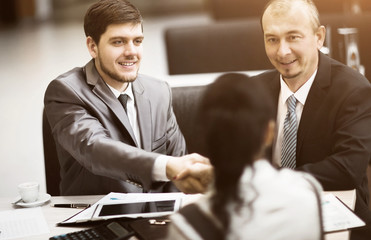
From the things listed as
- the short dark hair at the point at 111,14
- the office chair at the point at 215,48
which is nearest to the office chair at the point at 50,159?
the short dark hair at the point at 111,14

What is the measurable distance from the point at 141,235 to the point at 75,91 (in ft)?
2.55

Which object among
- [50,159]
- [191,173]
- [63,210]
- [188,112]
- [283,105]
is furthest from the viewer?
[188,112]

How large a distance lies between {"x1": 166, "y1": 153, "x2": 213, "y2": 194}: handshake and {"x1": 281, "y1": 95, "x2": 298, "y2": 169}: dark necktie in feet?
1.71

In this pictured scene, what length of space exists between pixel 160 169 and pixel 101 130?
40 centimetres

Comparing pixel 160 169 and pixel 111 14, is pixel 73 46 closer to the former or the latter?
pixel 111 14

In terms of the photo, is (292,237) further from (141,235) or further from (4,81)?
(4,81)

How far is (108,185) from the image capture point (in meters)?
2.12

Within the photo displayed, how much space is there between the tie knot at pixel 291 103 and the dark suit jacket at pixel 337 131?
5 centimetres

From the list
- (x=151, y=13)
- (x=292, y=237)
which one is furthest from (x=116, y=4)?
(x=151, y=13)

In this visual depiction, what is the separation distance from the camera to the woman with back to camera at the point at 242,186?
108 cm

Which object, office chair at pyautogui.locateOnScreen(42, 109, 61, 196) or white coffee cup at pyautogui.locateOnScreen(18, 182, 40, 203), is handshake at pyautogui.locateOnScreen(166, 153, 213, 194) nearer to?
white coffee cup at pyautogui.locateOnScreen(18, 182, 40, 203)

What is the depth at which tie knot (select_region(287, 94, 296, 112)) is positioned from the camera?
2.09 m

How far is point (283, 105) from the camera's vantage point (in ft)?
7.01

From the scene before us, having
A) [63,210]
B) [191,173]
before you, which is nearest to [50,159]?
[63,210]
